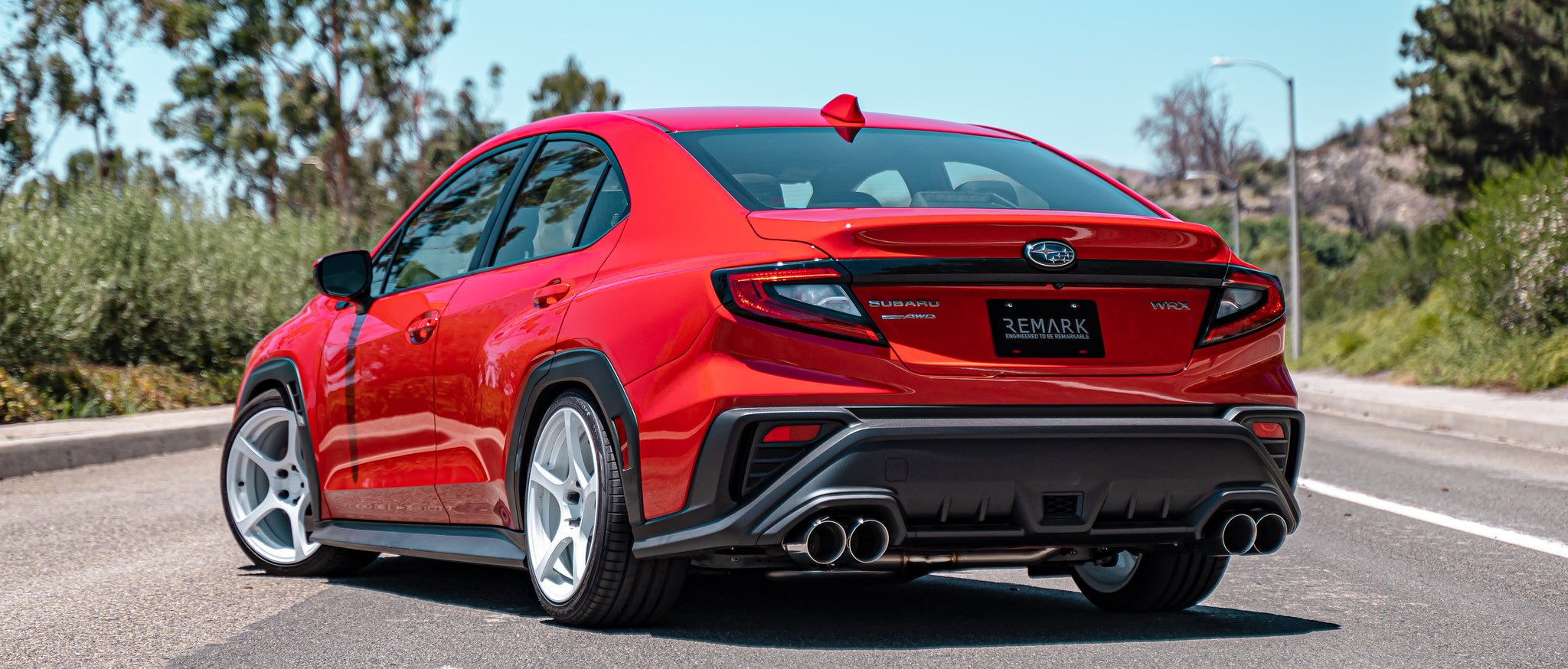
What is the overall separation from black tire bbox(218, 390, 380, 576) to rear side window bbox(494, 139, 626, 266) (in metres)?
1.43

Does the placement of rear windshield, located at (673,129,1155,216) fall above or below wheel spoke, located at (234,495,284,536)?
above

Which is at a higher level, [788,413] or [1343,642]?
[788,413]

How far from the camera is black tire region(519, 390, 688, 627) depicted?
13.5ft

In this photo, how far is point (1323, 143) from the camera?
101 meters

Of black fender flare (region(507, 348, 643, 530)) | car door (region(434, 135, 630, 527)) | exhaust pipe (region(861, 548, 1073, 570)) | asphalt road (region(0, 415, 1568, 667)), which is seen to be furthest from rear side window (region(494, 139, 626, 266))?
exhaust pipe (region(861, 548, 1073, 570))

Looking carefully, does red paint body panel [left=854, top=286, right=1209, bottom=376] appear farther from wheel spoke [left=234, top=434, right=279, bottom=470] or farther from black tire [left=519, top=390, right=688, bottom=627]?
wheel spoke [left=234, top=434, right=279, bottom=470]

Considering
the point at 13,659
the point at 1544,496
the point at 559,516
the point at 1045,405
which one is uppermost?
the point at 1045,405

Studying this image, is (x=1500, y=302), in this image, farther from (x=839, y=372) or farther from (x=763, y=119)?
(x=839, y=372)

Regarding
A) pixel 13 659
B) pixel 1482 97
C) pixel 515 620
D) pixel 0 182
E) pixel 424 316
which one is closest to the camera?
pixel 13 659

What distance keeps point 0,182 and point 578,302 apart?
20.6m

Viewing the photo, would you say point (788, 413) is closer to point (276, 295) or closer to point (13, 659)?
point (13, 659)

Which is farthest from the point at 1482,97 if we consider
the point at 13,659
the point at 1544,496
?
the point at 13,659

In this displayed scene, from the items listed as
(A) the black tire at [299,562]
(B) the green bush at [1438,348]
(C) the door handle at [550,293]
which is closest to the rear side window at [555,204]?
(C) the door handle at [550,293]

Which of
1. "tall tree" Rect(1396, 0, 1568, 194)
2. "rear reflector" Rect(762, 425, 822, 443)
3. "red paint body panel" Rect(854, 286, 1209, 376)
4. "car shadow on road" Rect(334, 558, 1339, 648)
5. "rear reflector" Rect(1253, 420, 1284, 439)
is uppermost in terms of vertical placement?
"tall tree" Rect(1396, 0, 1568, 194)
